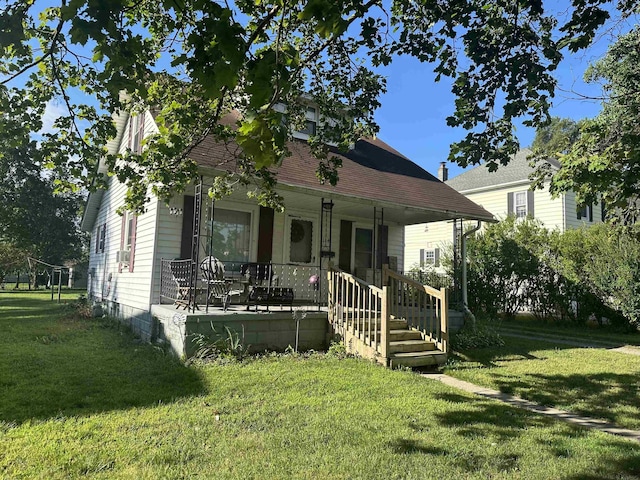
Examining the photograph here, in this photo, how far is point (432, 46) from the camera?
4980 millimetres

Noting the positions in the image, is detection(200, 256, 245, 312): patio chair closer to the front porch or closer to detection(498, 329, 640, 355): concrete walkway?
the front porch

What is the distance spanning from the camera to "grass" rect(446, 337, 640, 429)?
5258 millimetres

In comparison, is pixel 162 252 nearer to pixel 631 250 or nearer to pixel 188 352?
pixel 188 352

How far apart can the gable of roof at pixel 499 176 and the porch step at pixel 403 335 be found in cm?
1300

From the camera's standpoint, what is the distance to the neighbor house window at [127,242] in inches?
416

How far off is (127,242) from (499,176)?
17399mm

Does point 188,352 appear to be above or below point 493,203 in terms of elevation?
below

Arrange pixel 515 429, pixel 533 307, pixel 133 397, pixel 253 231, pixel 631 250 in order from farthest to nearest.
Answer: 1. pixel 533 307
2. pixel 631 250
3. pixel 253 231
4. pixel 133 397
5. pixel 515 429

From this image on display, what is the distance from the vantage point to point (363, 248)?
40.2ft

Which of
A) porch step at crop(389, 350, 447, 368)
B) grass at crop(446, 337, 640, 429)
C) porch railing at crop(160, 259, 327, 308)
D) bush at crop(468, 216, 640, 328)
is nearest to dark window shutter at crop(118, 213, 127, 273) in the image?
porch railing at crop(160, 259, 327, 308)

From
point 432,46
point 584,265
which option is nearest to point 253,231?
point 432,46

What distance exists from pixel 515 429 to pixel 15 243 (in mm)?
33487

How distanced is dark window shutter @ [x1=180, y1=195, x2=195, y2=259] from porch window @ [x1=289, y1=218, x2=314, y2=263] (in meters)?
2.65

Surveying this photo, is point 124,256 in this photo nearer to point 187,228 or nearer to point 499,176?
point 187,228
